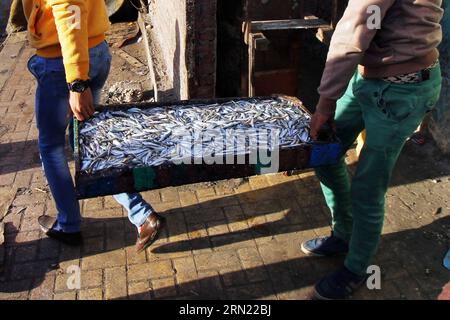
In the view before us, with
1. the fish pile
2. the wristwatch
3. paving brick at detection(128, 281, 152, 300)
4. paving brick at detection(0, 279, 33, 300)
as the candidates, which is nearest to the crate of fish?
the fish pile

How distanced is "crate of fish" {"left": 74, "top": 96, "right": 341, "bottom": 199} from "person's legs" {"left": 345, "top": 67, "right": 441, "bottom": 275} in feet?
0.79

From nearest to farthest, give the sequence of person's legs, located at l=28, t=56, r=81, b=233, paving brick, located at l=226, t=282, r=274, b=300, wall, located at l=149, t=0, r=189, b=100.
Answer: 1. person's legs, located at l=28, t=56, r=81, b=233
2. paving brick, located at l=226, t=282, r=274, b=300
3. wall, located at l=149, t=0, r=189, b=100

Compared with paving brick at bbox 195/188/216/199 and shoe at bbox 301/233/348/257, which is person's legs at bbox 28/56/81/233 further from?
shoe at bbox 301/233/348/257

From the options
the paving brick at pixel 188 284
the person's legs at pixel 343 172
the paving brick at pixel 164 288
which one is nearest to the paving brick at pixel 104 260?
the paving brick at pixel 164 288

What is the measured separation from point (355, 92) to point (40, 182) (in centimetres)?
317

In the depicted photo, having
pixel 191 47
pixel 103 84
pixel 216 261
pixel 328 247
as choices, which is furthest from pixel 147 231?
pixel 191 47

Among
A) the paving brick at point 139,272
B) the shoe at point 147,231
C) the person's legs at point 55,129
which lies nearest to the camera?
the person's legs at point 55,129

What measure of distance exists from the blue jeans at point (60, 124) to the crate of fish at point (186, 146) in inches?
7.8

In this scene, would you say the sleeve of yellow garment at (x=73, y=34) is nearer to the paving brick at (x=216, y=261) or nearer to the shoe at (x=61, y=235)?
the shoe at (x=61, y=235)

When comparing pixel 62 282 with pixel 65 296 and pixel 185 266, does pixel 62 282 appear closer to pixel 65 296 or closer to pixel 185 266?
pixel 65 296

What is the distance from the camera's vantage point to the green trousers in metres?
2.78

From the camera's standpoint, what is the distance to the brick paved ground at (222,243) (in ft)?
11.3

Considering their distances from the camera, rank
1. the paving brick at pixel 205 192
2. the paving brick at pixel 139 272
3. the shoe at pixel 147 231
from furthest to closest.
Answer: the paving brick at pixel 205 192
the shoe at pixel 147 231
the paving brick at pixel 139 272

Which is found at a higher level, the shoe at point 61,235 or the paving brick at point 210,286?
the shoe at point 61,235
